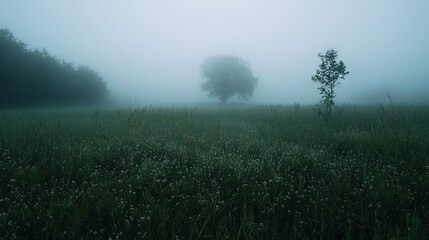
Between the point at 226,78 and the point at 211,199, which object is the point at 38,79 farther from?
the point at 211,199

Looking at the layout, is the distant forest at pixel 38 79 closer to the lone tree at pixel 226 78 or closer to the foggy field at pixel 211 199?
the lone tree at pixel 226 78

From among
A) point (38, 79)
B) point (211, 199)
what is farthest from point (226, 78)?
point (211, 199)

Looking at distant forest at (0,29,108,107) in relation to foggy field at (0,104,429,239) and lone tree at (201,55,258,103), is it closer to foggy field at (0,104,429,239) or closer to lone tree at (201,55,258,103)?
lone tree at (201,55,258,103)

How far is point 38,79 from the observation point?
134 feet

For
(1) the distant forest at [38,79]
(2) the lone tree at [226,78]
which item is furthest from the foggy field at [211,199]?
(2) the lone tree at [226,78]

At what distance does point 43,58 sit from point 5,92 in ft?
31.5

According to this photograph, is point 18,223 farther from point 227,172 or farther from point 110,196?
point 227,172

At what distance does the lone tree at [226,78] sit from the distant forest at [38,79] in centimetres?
2391

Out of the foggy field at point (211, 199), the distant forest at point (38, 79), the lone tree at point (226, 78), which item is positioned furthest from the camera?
the lone tree at point (226, 78)

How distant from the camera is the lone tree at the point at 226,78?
5891 cm

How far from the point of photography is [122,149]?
271 inches

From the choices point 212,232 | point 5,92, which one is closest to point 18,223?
point 212,232

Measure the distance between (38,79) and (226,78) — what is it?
1359 inches

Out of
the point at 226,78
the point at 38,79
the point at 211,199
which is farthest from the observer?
the point at 226,78
